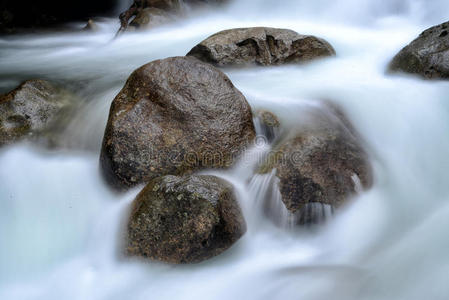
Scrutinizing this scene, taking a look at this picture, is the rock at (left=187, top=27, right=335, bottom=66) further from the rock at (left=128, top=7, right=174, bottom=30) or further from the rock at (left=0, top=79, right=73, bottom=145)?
the rock at (left=128, top=7, right=174, bottom=30)

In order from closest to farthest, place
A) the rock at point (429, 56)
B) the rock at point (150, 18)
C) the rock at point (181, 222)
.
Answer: the rock at point (181, 222), the rock at point (429, 56), the rock at point (150, 18)

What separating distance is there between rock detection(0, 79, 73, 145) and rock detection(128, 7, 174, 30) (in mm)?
4411

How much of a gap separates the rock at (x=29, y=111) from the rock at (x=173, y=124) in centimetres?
143

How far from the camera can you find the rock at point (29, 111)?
14.5 feet

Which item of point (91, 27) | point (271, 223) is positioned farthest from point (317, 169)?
point (91, 27)

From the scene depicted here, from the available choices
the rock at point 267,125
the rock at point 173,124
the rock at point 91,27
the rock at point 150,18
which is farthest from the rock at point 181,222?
the rock at point 91,27

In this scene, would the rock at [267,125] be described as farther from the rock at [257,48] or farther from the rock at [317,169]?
the rock at [257,48]

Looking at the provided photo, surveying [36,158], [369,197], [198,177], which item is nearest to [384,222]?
[369,197]

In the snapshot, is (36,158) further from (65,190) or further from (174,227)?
(174,227)

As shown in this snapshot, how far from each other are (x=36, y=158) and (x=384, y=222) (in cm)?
395

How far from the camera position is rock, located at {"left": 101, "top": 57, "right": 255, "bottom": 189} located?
3471 mm

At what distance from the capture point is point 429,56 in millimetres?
4914

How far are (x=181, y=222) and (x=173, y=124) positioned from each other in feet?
3.83

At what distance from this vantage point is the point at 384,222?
3.45m
